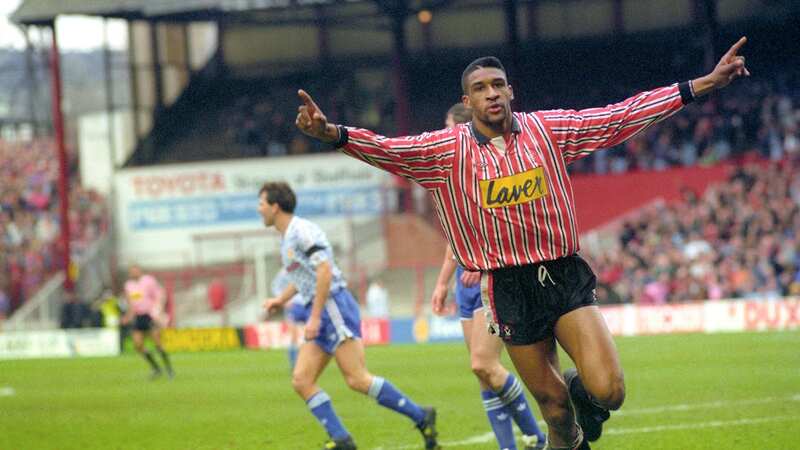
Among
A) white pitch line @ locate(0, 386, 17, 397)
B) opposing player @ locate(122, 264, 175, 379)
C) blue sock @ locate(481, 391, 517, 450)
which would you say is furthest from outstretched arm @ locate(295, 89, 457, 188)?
opposing player @ locate(122, 264, 175, 379)

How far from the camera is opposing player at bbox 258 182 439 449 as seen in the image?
10141 mm

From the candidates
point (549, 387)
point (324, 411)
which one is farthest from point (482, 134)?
point (324, 411)

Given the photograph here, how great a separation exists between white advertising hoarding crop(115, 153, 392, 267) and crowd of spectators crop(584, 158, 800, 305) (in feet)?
26.7

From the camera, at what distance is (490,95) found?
23.6 ft

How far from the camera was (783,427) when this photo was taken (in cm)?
1077

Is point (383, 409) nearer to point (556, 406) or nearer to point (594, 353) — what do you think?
point (556, 406)

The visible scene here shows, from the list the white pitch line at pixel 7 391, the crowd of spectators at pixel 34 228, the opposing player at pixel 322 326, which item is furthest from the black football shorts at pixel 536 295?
the crowd of spectators at pixel 34 228

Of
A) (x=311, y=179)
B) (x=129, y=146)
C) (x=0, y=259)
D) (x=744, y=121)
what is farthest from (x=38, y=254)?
(x=744, y=121)

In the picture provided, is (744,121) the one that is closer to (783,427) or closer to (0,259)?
(0,259)

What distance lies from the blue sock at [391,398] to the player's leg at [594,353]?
10.8 feet

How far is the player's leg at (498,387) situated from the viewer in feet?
28.7

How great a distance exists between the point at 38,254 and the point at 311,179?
8425 mm

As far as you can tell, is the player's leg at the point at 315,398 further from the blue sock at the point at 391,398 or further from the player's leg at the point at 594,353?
the player's leg at the point at 594,353

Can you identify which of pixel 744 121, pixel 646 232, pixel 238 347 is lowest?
pixel 238 347
